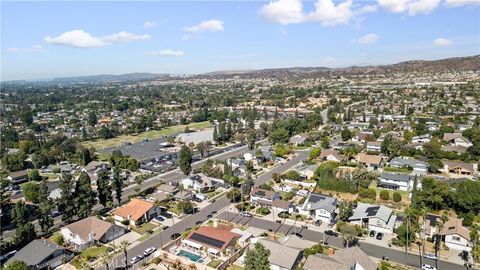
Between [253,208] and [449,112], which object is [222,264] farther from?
[449,112]

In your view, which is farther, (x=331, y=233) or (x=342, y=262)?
(x=331, y=233)

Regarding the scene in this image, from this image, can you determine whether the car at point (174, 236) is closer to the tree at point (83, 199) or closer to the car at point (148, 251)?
the car at point (148, 251)

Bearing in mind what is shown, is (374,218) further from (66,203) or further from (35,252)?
(66,203)

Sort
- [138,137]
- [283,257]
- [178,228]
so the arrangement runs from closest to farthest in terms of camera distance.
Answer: [283,257] < [178,228] < [138,137]

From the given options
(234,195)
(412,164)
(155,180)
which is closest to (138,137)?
(155,180)

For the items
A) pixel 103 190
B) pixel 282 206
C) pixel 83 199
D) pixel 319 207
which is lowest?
pixel 282 206

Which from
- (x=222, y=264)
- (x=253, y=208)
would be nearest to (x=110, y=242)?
(x=222, y=264)
